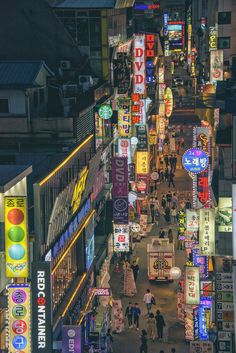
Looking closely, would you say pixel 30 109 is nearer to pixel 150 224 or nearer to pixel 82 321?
pixel 82 321

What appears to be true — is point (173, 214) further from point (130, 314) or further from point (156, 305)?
point (130, 314)

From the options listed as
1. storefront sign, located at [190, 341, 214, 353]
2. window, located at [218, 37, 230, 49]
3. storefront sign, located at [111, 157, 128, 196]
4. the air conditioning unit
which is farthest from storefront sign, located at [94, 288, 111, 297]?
window, located at [218, 37, 230, 49]

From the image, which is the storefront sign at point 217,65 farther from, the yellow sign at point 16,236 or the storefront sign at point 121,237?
the yellow sign at point 16,236

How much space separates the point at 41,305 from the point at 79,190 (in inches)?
403

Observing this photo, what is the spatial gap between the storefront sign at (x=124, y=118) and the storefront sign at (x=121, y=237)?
13.6m

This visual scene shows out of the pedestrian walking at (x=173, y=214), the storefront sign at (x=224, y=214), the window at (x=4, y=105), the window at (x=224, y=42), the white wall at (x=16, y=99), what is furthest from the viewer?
the window at (x=224, y=42)

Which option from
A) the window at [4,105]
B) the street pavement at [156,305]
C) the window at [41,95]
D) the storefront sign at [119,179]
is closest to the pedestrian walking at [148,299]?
the street pavement at [156,305]

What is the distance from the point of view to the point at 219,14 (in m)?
86.0

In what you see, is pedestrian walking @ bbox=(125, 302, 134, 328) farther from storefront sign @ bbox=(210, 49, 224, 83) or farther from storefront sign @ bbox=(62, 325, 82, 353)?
storefront sign @ bbox=(210, 49, 224, 83)

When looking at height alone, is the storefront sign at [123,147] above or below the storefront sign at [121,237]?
above

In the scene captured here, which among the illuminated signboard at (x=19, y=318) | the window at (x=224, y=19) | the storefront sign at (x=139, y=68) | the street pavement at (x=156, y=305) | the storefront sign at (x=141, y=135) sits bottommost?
the street pavement at (x=156, y=305)

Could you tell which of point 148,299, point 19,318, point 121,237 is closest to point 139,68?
point 121,237

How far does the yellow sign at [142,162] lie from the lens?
67.8 meters

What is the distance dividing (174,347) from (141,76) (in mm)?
27826
